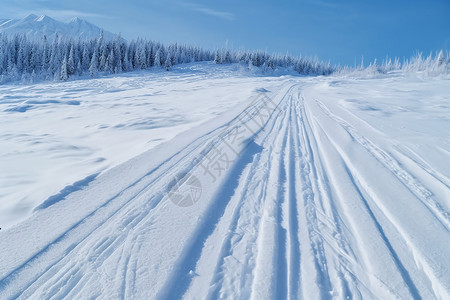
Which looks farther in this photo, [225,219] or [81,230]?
[225,219]

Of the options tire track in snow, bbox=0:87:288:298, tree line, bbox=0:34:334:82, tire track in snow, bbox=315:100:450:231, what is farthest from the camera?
tree line, bbox=0:34:334:82

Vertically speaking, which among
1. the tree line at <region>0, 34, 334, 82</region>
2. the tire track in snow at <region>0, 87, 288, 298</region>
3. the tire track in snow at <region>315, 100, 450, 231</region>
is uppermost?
the tree line at <region>0, 34, 334, 82</region>

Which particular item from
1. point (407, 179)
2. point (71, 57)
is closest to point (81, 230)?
point (407, 179)

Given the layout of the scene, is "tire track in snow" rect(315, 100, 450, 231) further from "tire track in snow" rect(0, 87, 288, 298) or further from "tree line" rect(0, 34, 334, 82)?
"tree line" rect(0, 34, 334, 82)

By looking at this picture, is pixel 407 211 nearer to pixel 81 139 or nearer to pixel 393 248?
pixel 393 248

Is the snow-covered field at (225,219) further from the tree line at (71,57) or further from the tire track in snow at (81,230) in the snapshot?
the tree line at (71,57)

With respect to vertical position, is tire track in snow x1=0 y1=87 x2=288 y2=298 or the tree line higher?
the tree line

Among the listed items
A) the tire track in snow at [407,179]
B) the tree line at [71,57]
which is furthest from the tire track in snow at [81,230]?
the tree line at [71,57]

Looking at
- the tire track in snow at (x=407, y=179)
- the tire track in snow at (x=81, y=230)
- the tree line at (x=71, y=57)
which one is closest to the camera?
the tire track in snow at (x=81, y=230)

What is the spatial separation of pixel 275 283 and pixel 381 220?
185 cm

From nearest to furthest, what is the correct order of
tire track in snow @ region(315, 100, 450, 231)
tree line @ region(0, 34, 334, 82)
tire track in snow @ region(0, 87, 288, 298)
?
tire track in snow @ region(0, 87, 288, 298), tire track in snow @ region(315, 100, 450, 231), tree line @ region(0, 34, 334, 82)

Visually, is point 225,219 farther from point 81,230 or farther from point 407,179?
point 407,179

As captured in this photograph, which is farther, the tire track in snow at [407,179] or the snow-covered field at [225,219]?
the tire track in snow at [407,179]

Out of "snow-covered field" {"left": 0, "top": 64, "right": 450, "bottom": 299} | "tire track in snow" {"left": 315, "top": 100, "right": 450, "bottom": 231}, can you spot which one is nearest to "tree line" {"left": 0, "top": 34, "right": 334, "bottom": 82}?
"snow-covered field" {"left": 0, "top": 64, "right": 450, "bottom": 299}
